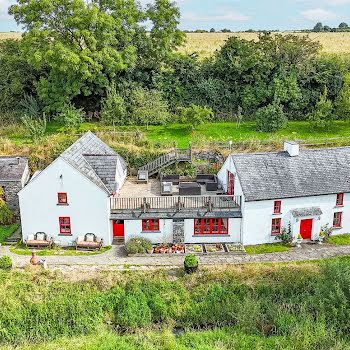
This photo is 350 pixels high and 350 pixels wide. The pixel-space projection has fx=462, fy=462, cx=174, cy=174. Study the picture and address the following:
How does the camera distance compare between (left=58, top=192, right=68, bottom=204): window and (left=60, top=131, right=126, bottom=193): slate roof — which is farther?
(left=60, top=131, right=126, bottom=193): slate roof

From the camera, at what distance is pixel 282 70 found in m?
45.7

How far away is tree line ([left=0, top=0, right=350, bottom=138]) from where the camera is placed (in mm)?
40500

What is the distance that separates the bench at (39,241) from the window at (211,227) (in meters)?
9.23

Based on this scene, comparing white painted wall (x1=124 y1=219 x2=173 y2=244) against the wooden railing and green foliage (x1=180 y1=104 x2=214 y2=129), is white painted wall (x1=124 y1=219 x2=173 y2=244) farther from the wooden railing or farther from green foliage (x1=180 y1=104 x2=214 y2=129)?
green foliage (x1=180 y1=104 x2=214 y2=129)

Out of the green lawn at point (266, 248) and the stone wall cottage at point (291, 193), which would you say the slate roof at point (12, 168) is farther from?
the green lawn at point (266, 248)

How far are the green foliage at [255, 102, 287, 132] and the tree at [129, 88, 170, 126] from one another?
8820 mm

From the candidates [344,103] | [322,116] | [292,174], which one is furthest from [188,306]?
[344,103]

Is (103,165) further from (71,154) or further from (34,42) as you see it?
(34,42)

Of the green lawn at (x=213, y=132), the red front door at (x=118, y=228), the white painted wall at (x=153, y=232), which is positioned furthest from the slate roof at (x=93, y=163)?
the green lawn at (x=213, y=132)

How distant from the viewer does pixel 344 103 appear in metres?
41.2

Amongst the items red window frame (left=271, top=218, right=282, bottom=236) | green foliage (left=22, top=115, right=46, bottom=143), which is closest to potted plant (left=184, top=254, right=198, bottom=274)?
red window frame (left=271, top=218, right=282, bottom=236)

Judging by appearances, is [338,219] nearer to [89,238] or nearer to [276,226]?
[276,226]

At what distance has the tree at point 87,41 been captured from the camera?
3988 centimetres

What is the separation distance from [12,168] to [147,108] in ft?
47.7
